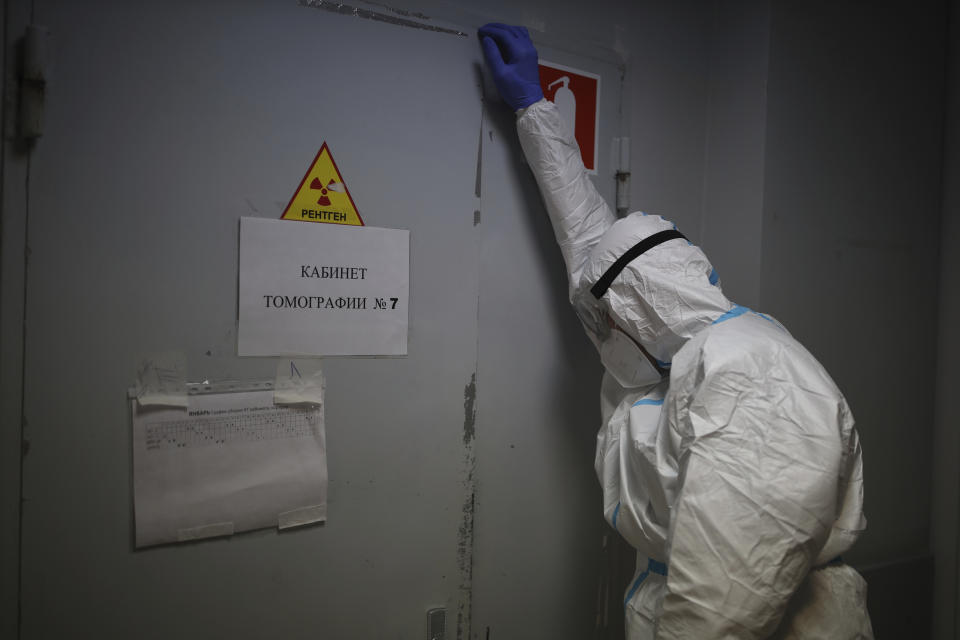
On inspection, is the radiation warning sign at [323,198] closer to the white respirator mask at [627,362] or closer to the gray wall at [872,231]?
the white respirator mask at [627,362]

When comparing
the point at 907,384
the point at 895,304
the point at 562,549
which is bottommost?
the point at 562,549

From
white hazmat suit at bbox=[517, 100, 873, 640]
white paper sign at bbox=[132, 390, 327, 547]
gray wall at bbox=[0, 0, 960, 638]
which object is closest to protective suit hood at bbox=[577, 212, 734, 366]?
white hazmat suit at bbox=[517, 100, 873, 640]

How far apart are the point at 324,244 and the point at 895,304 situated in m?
1.52

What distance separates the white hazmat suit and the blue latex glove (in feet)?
1.15

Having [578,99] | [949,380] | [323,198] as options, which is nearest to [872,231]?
[949,380]

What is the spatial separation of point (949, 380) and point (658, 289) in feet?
4.08

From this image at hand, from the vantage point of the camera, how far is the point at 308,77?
96cm

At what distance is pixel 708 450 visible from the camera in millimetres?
730

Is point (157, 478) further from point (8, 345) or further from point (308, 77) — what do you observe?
point (308, 77)

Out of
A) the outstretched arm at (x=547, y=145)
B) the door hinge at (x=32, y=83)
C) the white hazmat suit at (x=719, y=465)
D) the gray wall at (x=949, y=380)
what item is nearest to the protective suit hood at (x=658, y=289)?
the white hazmat suit at (x=719, y=465)

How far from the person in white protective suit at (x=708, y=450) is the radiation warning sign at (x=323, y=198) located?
39 centimetres

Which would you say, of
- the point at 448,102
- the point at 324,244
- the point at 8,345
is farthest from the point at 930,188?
the point at 8,345

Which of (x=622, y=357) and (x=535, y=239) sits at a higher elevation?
(x=535, y=239)

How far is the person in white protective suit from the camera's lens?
70 cm
